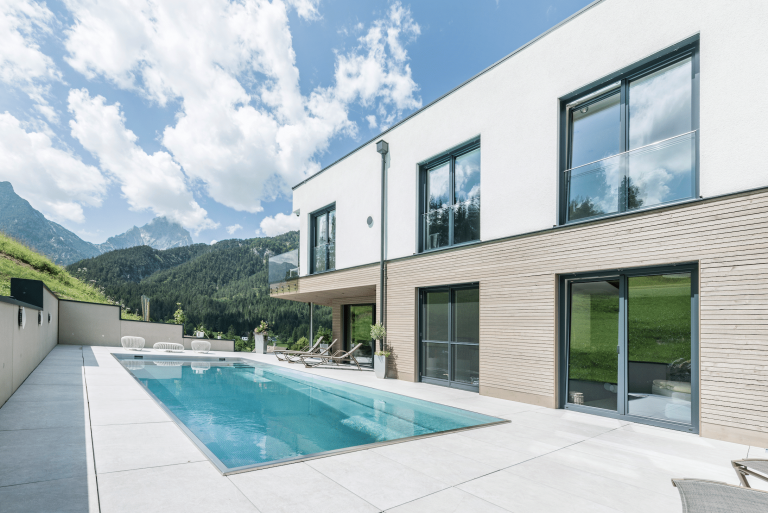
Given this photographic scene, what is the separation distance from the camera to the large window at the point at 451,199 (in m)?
8.77

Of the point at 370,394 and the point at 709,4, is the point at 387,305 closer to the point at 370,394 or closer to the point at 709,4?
the point at 370,394

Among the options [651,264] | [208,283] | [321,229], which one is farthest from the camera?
[208,283]

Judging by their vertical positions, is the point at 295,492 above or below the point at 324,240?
below

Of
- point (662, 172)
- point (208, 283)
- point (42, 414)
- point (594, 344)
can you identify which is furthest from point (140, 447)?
point (208, 283)

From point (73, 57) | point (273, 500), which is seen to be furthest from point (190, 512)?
point (73, 57)

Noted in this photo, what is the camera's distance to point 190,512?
8.61ft

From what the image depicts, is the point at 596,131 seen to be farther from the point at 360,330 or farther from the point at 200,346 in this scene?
the point at 200,346

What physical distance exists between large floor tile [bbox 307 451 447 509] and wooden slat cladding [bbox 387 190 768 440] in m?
3.97

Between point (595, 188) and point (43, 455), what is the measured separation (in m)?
7.76

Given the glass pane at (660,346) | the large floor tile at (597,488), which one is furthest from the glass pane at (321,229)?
the large floor tile at (597,488)

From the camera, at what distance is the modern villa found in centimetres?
493

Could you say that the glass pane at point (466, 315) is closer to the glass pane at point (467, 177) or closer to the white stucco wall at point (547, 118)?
the white stucco wall at point (547, 118)

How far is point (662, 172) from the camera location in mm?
5801

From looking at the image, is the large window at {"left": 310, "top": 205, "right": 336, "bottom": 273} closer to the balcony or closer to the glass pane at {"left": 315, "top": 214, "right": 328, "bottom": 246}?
the glass pane at {"left": 315, "top": 214, "right": 328, "bottom": 246}
